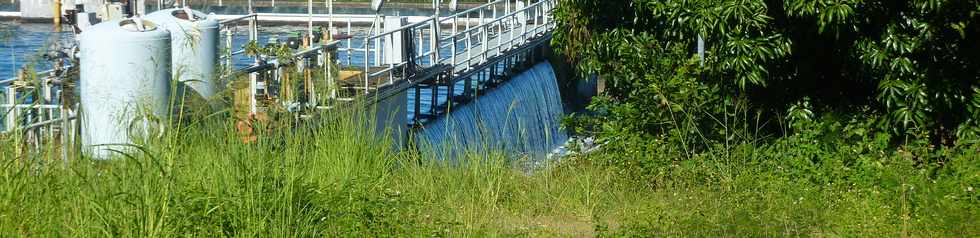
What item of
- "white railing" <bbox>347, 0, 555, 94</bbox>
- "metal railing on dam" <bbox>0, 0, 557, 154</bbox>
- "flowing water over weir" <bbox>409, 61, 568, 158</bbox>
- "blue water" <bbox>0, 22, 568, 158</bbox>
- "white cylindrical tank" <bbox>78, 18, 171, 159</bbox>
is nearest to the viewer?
"metal railing on dam" <bbox>0, 0, 557, 154</bbox>

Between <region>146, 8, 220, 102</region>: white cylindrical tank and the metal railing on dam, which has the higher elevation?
<region>146, 8, 220, 102</region>: white cylindrical tank

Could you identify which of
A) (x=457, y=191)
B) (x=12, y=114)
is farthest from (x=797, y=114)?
(x=12, y=114)

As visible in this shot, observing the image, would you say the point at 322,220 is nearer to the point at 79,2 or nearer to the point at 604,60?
the point at 604,60

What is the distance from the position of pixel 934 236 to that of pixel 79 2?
37.4ft

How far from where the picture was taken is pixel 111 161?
585 cm

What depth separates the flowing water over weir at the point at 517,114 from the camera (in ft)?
55.2

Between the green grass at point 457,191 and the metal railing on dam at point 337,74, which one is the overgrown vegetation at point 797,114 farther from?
the metal railing on dam at point 337,74

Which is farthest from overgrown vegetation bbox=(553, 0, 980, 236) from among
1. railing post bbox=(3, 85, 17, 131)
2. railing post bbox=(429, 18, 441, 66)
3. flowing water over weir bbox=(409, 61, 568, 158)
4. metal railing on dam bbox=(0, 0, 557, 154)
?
railing post bbox=(429, 18, 441, 66)

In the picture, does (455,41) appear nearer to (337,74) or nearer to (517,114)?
(517,114)

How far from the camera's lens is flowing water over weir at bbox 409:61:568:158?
1681cm

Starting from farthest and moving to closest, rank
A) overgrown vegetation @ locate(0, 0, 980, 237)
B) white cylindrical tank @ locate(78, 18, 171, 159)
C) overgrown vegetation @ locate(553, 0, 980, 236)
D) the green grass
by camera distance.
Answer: white cylindrical tank @ locate(78, 18, 171, 159) → overgrown vegetation @ locate(553, 0, 980, 236) → overgrown vegetation @ locate(0, 0, 980, 237) → the green grass

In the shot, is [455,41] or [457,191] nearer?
[457,191]

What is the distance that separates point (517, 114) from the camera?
19.5m

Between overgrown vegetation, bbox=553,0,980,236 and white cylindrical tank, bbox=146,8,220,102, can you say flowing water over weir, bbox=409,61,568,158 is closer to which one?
white cylindrical tank, bbox=146,8,220,102
